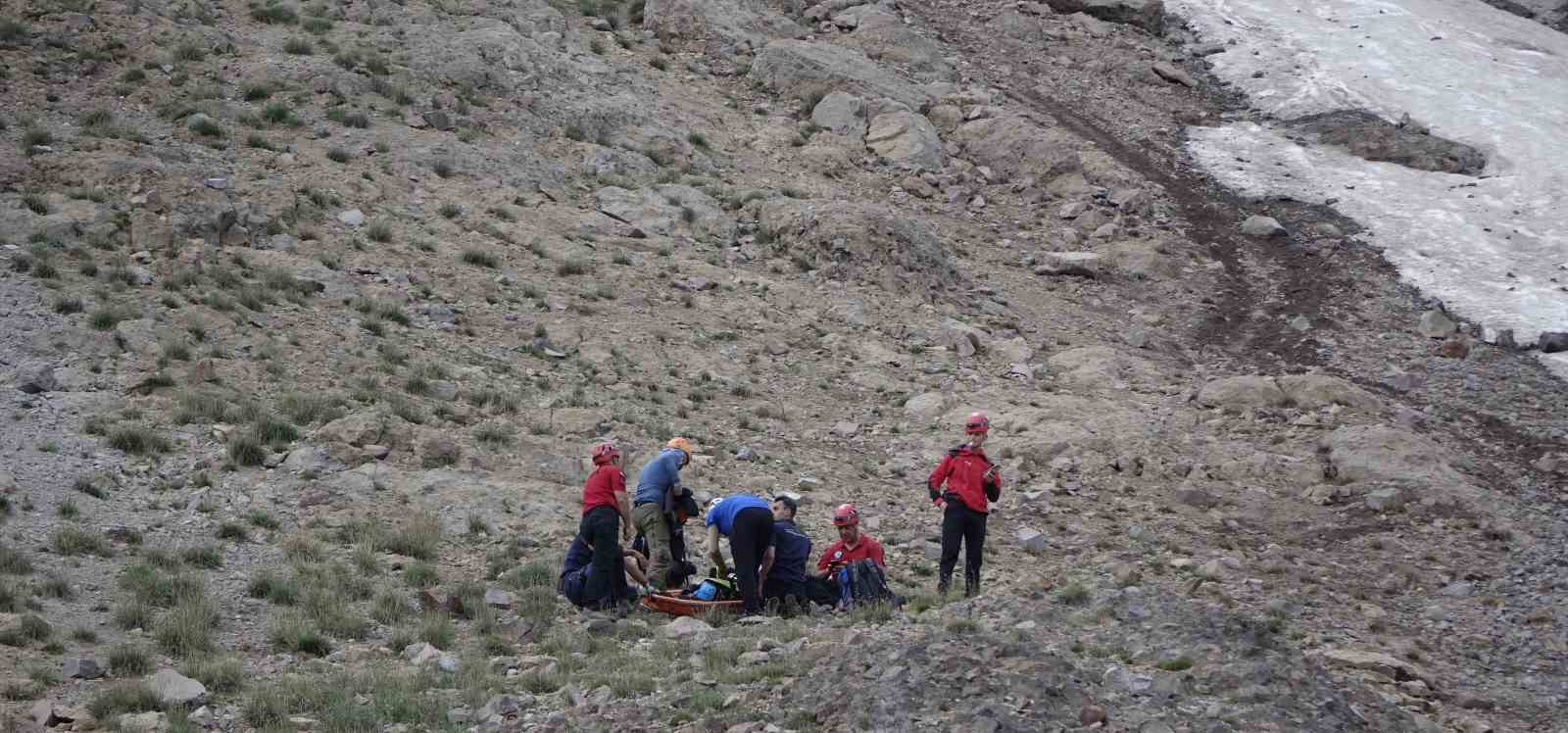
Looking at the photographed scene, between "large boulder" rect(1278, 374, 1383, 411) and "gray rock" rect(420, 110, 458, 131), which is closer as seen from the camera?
"large boulder" rect(1278, 374, 1383, 411)

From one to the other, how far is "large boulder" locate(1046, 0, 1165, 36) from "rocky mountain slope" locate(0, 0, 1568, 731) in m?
3.96

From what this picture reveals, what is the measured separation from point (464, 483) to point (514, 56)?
11502 mm

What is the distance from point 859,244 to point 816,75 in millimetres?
6209

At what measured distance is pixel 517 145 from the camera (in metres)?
20.4

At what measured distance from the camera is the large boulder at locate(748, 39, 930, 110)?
957 inches

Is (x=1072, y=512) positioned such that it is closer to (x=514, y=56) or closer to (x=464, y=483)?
(x=464, y=483)

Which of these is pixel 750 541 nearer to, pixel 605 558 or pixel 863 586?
pixel 863 586

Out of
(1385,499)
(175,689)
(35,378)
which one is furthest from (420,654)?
(1385,499)

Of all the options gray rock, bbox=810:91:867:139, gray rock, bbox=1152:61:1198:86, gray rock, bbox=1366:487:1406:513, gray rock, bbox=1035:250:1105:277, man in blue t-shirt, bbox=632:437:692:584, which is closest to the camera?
man in blue t-shirt, bbox=632:437:692:584

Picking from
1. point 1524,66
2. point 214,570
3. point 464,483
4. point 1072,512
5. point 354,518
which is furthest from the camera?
point 1524,66

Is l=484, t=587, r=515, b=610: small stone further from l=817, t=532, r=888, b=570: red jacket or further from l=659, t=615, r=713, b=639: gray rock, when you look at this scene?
l=817, t=532, r=888, b=570: red jacket

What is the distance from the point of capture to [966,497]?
1137 cm

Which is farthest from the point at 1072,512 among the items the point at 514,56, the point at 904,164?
the point at 514,56

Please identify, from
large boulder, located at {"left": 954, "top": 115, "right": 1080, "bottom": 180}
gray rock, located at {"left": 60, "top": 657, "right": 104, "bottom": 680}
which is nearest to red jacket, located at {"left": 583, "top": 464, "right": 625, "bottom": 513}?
gray rock, located at {"left": 60, "top": 657, "right": 104, "bottom": 680}
